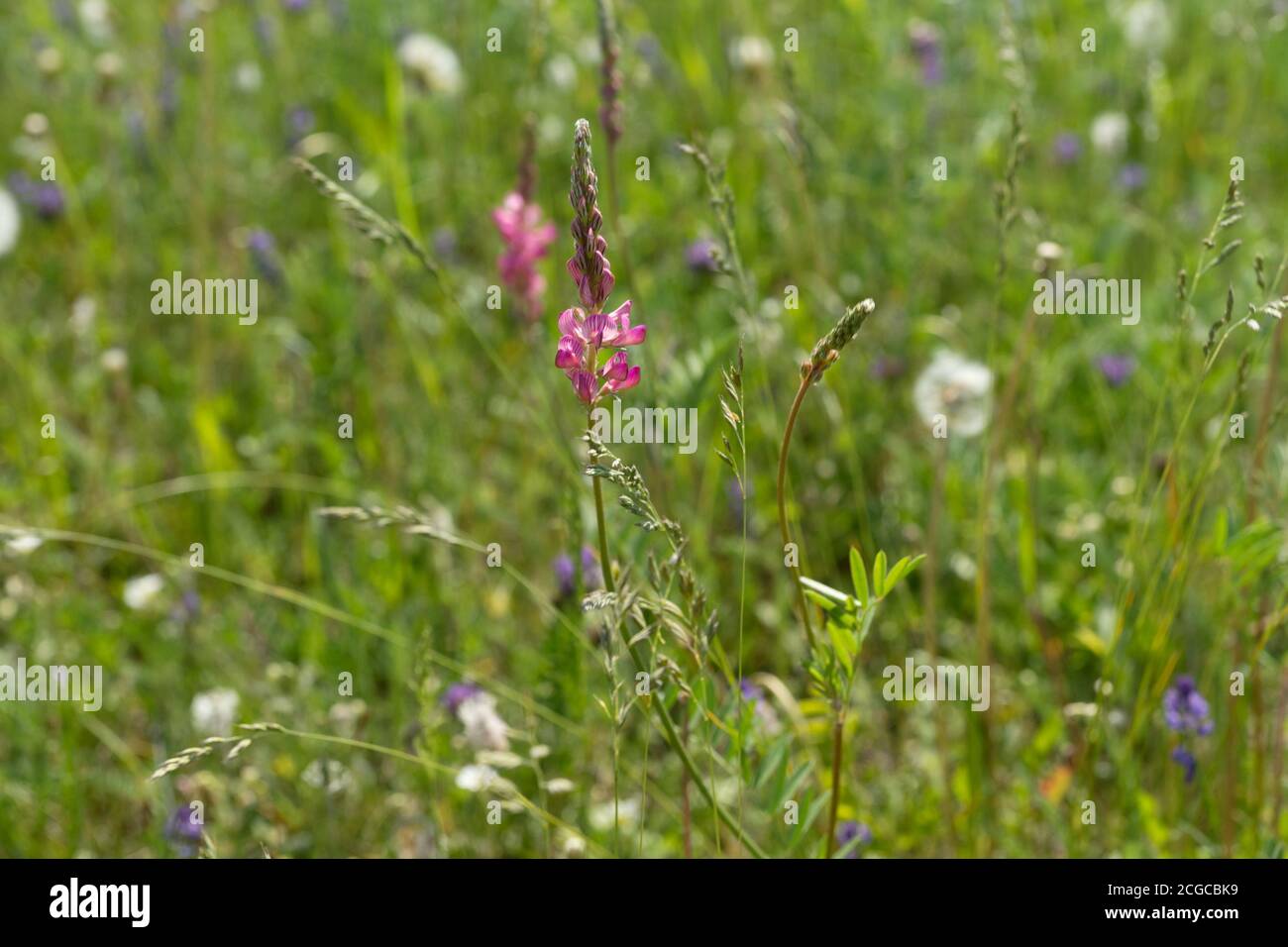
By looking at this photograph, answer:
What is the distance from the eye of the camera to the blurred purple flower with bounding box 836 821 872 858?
1814mm

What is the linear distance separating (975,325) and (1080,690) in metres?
1.07

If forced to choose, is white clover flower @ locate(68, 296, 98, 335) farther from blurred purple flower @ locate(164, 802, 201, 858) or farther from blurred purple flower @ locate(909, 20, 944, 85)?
blurred purple flower @ locate(909, 20, 944, 85)

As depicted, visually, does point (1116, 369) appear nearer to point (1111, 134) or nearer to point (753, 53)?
point (1111, 134)

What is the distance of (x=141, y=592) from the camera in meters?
2.59

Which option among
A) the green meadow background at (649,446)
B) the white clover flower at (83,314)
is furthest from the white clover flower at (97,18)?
the white clover flower at (83,314)

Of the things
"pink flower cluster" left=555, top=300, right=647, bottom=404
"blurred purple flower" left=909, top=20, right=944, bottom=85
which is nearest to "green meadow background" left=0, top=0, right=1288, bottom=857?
"blurred purple flower" left=909, top=20, right=944, bottom=85

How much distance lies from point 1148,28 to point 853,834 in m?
2.86

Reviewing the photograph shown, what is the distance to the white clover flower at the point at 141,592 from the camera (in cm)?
259

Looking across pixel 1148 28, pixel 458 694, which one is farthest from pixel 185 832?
pixel 1148 28

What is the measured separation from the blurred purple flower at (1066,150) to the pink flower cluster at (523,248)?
2.06 metres

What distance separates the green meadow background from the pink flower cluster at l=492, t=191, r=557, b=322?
0.11 metres
